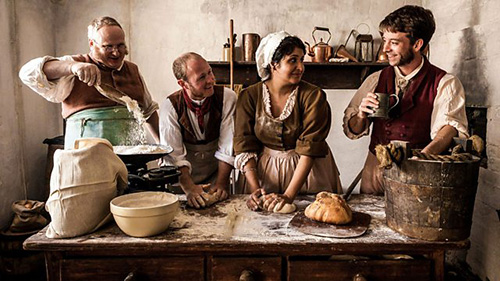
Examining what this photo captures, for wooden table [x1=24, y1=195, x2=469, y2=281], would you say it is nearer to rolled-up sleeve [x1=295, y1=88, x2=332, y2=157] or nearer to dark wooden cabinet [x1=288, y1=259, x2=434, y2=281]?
dark wooden cabinet [x1=288, y1=259, x2=434, y2=281]

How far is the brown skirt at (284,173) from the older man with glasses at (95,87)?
97 cm

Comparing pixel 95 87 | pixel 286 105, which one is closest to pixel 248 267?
pixel 286 105

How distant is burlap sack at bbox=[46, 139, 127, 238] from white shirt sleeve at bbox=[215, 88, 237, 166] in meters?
0.91

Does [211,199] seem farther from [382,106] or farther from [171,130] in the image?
[382,106]

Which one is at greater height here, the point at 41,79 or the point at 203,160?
the point at 41,79

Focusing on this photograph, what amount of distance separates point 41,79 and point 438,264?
2378 mm

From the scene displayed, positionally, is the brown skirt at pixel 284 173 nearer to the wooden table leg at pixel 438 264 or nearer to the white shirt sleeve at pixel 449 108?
the white shirt sleeve at pixel 449 108

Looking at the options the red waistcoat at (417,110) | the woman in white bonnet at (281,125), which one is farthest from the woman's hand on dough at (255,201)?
the red waistcoat at (417,110)

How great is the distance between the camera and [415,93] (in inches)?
90.4

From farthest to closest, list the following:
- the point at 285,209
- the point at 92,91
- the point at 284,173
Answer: the point at 92,91 < the point at 284,173 < the point at 285,209

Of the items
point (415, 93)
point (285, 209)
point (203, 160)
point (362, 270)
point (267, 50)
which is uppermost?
point (267, 50)

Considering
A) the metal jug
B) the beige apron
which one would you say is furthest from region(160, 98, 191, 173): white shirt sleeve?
the metal jug

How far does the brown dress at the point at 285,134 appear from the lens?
2160mm

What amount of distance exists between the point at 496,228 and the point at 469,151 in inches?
50.0
